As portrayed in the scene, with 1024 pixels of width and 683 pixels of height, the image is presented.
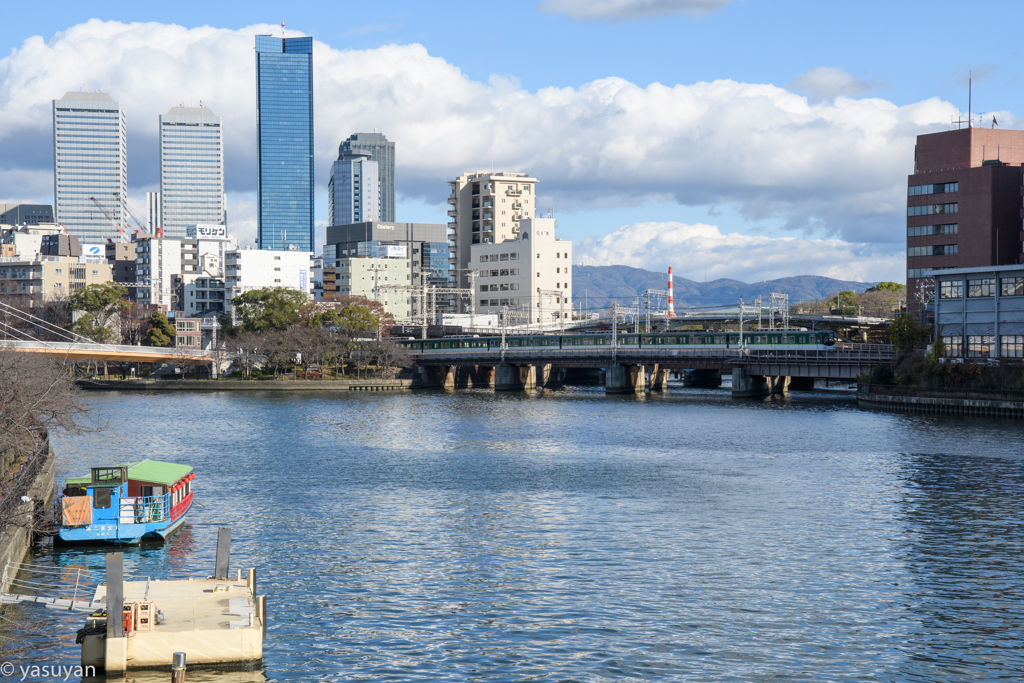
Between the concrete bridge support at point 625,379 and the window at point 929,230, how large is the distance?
29485 millimetres

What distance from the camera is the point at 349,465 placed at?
42969 millimetres

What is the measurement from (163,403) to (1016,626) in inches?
2757

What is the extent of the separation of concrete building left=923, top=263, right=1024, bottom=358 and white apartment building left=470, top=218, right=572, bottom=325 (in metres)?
76.3

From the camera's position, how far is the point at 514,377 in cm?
10688

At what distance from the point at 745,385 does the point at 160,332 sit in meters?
67.7

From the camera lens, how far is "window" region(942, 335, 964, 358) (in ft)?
224

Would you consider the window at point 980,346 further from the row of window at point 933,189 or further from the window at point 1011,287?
the row of window at point 933,189

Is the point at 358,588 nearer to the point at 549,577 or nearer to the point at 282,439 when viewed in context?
the point at 549,577

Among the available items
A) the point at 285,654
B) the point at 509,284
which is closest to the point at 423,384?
the point at 509,284

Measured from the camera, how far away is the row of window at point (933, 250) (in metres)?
91.6

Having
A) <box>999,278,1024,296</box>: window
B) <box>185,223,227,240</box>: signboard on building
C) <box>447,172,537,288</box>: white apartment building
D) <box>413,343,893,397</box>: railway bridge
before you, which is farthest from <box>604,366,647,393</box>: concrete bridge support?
<box>185,223,227,240</box>: signboard on building

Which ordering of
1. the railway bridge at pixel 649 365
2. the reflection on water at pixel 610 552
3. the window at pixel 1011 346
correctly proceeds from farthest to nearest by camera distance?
the railway bridge at pixel 649 365 → the window at pixel 1011 346 → the reflection on water at pixel 610 552

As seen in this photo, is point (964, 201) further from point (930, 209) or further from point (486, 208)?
point (486, 208)

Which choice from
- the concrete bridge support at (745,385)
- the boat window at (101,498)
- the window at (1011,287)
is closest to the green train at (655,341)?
the concrete bridge support at (745,385)
